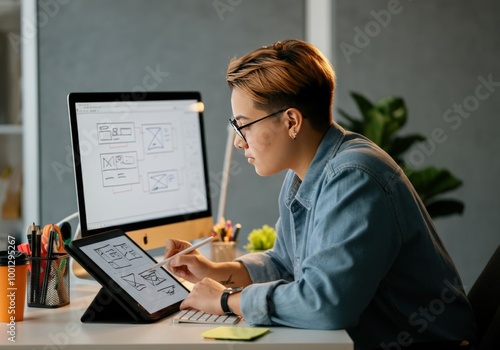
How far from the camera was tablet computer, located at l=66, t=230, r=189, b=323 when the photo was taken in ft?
5.20

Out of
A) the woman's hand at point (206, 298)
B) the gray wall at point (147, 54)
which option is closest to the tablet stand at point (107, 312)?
the woman's hand at point (206, 298)

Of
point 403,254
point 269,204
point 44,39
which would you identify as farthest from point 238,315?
point 44,39

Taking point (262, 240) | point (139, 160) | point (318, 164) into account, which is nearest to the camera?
point (318, 164)

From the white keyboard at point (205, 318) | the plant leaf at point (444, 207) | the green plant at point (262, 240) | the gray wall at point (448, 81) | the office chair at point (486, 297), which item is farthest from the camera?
the gray wall at point (448, 81)

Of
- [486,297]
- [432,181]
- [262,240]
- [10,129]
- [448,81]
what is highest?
[448,81]

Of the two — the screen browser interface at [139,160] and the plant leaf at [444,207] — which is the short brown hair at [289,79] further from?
the plant leaf at [444,207]

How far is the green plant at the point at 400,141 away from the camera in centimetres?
346

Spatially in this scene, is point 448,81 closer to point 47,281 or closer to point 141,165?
point 141,165

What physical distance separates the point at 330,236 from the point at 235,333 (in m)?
0.27

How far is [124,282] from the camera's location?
1635 mm

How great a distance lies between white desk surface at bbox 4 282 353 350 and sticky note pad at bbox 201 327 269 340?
0.01 meters

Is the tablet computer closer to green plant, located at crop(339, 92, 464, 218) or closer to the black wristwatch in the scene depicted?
the black wristwatch

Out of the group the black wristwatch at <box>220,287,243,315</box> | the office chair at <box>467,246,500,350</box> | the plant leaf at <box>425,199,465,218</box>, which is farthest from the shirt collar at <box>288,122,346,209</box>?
the plant leaf at <box>425,199,465,218</box>

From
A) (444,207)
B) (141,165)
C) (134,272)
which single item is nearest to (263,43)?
(444,207)
